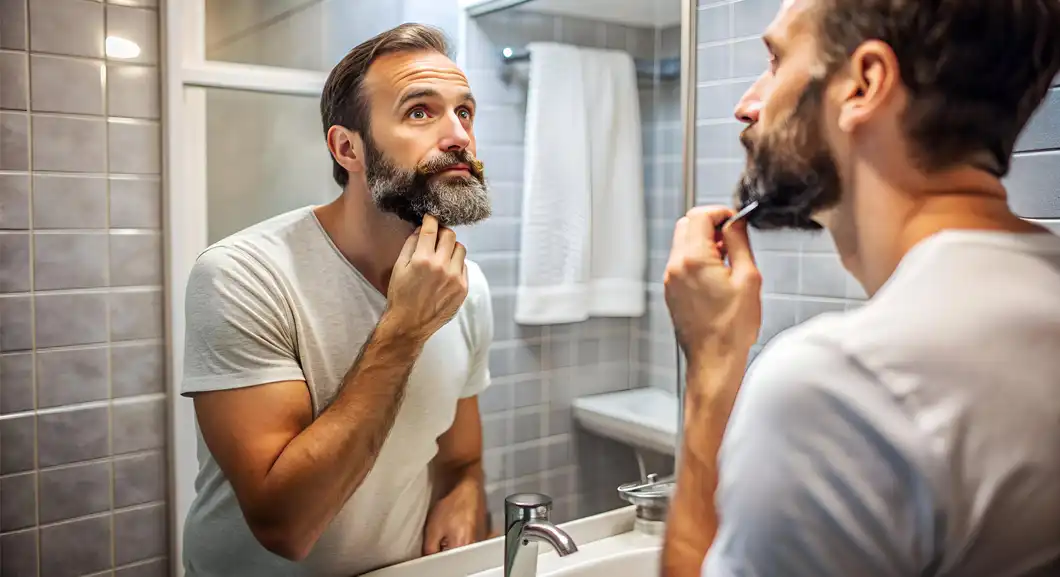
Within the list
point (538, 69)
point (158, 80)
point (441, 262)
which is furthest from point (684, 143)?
point (158, 80)

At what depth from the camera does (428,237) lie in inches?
41.4

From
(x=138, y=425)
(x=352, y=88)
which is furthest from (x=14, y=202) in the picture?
(x=352, y=88)

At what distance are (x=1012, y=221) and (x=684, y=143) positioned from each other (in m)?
0.73

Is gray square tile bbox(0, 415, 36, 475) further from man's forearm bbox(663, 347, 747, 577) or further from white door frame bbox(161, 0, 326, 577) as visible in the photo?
man's forearm bbox(663, 347, 747, 577)

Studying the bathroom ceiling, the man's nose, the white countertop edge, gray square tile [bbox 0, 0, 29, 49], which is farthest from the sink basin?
gray square tile [bbox 0, 0, 29, 49]

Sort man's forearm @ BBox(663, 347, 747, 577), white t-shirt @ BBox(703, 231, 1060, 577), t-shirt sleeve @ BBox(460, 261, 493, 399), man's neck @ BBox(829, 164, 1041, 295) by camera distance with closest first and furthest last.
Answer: white t-shirt @ BBox(703, 231, 1060, 577), man's neck @ BBox(829, 164, 1041, 295), man's forearm @ BBox(663, 347, 747, 577), t-shirt sleeve @ BBox(460, 261, 493, 399)

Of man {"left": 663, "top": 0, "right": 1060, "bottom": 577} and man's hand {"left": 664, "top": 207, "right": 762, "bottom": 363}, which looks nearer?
man {"left": 663, "top": 0, "right": 1060, "bottom": 577}

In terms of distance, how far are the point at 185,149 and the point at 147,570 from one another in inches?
20.6

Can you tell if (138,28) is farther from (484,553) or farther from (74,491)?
(484,553)

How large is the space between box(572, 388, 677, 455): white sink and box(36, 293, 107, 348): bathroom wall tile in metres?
0.74

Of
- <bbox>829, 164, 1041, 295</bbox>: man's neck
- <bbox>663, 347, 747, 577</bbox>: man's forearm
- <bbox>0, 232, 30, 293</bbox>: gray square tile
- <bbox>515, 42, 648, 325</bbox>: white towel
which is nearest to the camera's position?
<bbox>829, 164, 1041, 295</bbox>: man's neck

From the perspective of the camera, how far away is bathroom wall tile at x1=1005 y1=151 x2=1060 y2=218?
3.33ft

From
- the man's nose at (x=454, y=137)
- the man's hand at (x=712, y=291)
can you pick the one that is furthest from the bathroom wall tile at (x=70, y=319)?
the man's hand at (x=712, y=291)

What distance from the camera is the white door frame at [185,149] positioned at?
101 cm
